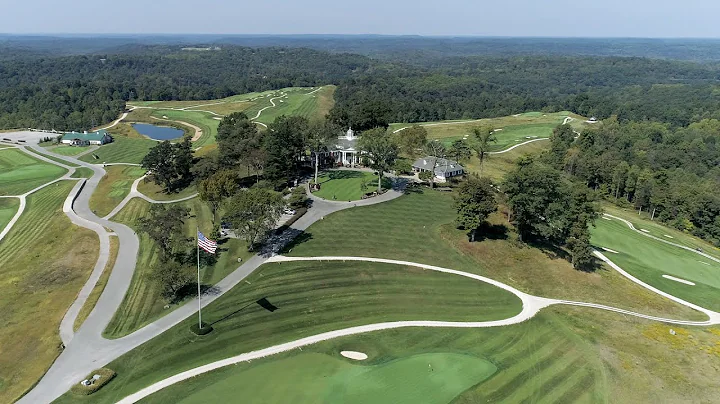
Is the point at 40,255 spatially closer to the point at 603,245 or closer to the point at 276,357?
the point at 276,357

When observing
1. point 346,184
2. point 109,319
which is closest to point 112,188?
point 346,184

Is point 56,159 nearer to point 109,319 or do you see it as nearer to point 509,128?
point 109,319

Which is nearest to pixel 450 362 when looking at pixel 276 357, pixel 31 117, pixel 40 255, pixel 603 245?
pixel 276 357

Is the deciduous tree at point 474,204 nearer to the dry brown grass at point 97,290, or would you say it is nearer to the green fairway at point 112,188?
the dry brown grass at point 97,290

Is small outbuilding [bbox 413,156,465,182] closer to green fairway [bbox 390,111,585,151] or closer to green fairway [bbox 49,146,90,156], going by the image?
green fairway [bbox 390,111,585,151]

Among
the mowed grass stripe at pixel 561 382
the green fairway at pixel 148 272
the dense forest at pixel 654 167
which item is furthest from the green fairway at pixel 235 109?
the mowed grass stripe at pixel 561 382

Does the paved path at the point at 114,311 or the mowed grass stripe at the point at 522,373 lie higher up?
the paved path at the point at 114,311
